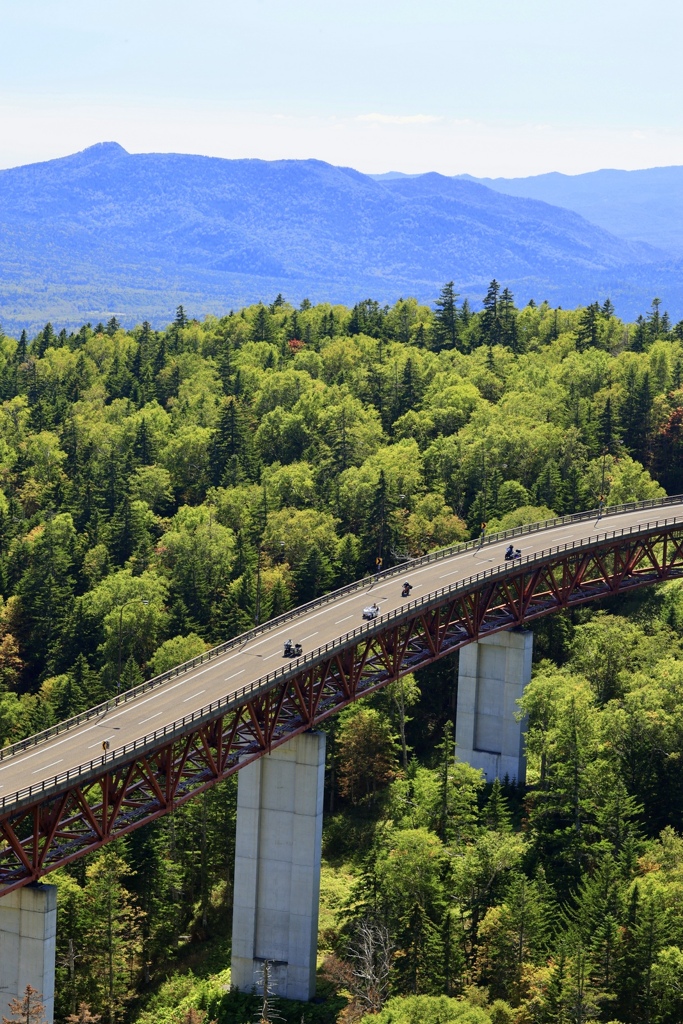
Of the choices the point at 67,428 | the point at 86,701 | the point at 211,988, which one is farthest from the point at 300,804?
the point at 67,428

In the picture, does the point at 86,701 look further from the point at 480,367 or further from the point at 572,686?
the point at 480,367

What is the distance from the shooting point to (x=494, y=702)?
104 meters

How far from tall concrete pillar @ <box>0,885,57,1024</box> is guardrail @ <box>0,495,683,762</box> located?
8693 millimetres

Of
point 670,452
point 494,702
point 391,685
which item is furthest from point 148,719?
point 670,452

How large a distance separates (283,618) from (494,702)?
18361mm

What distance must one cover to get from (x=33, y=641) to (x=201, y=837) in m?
48.8

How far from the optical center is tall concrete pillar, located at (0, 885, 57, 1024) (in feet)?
222

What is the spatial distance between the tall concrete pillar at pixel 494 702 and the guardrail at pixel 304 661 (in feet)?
19.7

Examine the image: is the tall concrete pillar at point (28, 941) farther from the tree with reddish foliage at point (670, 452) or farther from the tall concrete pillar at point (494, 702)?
the tree with reddish foliage at point (670, 452)

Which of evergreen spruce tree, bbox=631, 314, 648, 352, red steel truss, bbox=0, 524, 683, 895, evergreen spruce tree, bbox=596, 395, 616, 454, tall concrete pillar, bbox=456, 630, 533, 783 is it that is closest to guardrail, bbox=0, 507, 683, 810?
red steel truss, bbox=0, 524, 683, 895

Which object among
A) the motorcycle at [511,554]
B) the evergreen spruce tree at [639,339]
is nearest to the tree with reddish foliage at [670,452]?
the evergreen spruce tree at [639,339]

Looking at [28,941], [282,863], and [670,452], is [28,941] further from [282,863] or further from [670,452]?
[670,452]

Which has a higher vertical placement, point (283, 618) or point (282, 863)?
point (283, 618)

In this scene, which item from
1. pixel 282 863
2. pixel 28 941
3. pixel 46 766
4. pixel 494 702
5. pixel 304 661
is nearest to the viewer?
pixel 28 941
